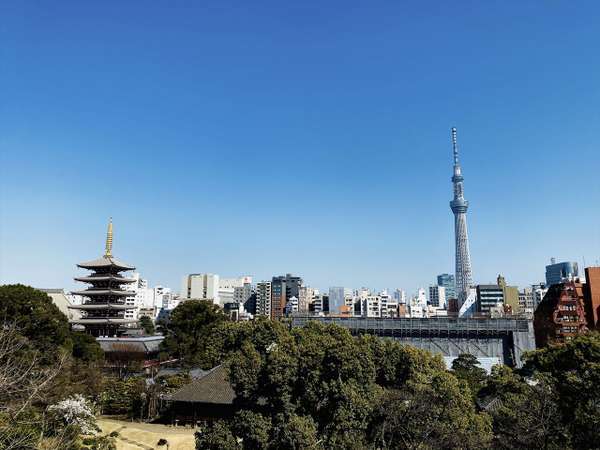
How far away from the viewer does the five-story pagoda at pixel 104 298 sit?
1972 inches

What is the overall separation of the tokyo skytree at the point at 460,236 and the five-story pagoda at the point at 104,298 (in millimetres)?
93918

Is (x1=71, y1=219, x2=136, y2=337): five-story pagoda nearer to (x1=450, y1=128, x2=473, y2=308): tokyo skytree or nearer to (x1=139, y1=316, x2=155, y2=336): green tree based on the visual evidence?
(x1=139, y1=316, x2=155, y2=336): green tree

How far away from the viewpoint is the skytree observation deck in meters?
44.2

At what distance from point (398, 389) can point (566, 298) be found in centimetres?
3569

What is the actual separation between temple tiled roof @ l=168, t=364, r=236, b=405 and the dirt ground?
163 cm

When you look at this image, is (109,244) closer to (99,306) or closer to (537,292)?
(99,306)

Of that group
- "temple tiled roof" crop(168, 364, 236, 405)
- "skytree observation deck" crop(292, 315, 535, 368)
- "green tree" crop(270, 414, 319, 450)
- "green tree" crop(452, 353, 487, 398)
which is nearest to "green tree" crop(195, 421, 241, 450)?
"green tree" crop(270, 414, 319, 450)

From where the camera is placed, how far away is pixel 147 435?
74.9 feet

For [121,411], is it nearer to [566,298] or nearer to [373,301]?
[566,298]

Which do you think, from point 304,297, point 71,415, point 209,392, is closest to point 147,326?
point 304,297

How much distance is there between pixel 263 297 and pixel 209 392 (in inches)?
3478

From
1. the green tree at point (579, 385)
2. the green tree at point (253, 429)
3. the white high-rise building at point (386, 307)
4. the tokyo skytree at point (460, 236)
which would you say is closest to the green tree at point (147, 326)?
the white high-rise building at point (386, 307)

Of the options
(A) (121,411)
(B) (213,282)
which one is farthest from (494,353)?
(B) (213,282)

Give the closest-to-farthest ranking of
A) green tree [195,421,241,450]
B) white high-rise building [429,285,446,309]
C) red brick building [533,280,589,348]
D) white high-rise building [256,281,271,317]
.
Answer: green tree [195,421,241,450]
red brick building [533,280,589,348]
white high-rise building [256,281,271,317]
white high-rise building [429,285,446,309]
